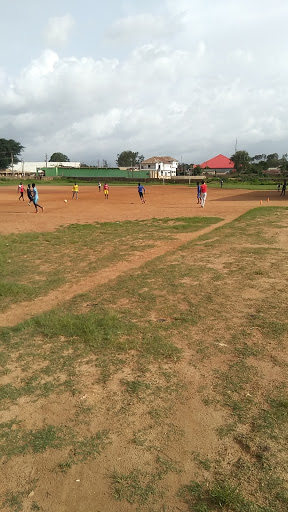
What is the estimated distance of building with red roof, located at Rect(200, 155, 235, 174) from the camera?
372ft

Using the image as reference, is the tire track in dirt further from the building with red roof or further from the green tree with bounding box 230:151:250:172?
the building with red roof

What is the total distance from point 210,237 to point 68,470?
10.7m

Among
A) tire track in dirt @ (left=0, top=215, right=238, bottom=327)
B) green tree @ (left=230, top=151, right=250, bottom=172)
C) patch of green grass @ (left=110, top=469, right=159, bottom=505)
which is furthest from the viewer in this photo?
green tree @ (left=230, top=151, right=250, bottom=172)

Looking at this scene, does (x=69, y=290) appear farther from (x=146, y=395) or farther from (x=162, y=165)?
(x=162, y=165)

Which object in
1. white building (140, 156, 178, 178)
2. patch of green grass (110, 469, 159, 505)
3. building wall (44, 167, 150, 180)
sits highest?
white building (140, 156, 178, 178)

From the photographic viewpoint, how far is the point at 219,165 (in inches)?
4656

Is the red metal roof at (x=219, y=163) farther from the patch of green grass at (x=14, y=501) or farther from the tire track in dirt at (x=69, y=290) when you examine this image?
the patch of green grass at (x=14, y=501)

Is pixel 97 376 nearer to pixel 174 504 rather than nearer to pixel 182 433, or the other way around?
pixel 182 433

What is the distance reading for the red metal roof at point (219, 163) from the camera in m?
117

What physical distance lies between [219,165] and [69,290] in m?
118

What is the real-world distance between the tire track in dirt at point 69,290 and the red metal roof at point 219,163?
111362 millimetres

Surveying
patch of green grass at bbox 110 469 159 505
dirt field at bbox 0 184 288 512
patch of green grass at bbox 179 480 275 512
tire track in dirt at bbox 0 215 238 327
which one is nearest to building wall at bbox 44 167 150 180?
tire track in dirt at bbox 0 215 238 327

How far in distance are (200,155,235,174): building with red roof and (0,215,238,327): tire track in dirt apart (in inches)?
4159

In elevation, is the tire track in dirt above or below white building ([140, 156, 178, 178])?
below
